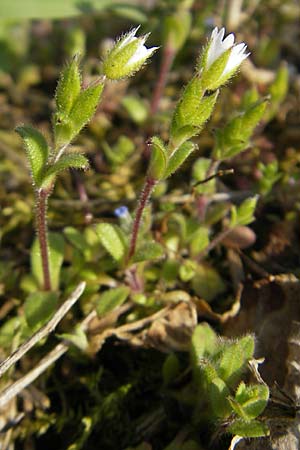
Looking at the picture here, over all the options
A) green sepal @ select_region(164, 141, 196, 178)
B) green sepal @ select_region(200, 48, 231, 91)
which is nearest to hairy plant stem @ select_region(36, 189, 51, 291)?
green sepal @ select_region(164, 141, 196, 178)

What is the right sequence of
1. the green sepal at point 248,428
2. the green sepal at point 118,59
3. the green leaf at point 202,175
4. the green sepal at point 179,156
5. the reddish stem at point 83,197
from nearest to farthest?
1. the green sepal at point 248,428
2. the green sepal at point 118,59
3. the green sepal at point 179,156
4. the green leaf at point 202,175
5. the reddish stem at point 83,197

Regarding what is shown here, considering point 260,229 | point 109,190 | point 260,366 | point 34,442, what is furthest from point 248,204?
point 34,442

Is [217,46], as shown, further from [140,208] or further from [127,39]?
[140,208]

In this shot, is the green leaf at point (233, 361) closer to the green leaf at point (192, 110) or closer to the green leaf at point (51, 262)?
the green leaf at point (192, 110)

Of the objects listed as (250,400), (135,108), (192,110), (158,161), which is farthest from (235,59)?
(135,108)

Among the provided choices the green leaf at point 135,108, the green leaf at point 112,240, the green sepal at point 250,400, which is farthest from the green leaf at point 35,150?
the green leaf at point 135,108

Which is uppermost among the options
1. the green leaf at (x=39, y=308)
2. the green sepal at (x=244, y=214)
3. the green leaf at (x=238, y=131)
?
the green leaf at (x=238, y=131)
